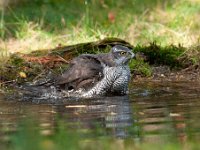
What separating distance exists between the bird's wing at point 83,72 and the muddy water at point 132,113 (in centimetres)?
36

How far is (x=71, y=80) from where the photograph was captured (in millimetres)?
9672

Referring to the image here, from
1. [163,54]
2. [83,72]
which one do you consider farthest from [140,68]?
[83,72]

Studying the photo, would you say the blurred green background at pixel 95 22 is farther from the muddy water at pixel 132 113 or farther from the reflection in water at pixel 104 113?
the reflection in water at pixel 104 113

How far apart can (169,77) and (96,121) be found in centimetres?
391

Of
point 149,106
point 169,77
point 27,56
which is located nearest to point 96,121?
point 149,106

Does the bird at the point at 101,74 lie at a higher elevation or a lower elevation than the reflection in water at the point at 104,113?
higher

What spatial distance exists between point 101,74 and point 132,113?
175 centimetres

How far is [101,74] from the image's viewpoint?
9633 millimetres

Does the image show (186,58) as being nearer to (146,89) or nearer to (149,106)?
(146,89)

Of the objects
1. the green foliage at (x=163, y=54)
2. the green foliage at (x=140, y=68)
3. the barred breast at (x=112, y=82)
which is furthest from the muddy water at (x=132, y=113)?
the green foliage at (x=163, y=54)

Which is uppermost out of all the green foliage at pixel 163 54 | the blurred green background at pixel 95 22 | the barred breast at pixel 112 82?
the blurred green background at pixel 95 22

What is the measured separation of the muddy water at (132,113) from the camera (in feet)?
21.8

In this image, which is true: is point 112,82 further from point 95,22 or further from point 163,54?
point 95,22

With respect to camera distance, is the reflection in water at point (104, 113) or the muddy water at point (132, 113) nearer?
the muddy water at point (132, 113)
